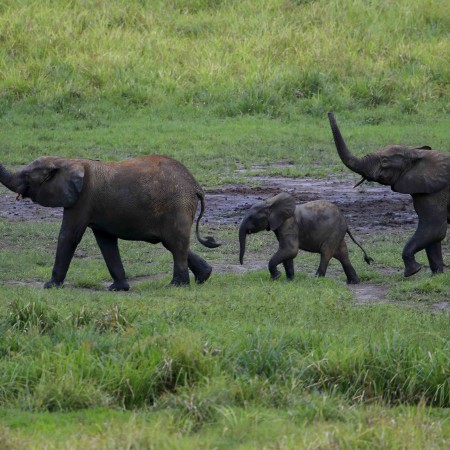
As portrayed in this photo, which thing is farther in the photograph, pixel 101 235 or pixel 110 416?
pixel 101 235

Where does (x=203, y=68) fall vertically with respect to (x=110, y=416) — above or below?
below

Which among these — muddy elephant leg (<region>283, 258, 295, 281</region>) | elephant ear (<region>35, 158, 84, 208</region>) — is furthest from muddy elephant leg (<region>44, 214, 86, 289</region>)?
muddy elephant leg (<region>283, 258, 295, 281</region>)

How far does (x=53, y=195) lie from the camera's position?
11430 millimetres

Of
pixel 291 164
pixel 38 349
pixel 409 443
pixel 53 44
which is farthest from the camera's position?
pixel 53 44

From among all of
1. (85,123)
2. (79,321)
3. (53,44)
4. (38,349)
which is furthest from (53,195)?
(53,44)

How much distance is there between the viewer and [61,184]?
11.4m

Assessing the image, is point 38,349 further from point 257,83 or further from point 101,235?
point 257,83

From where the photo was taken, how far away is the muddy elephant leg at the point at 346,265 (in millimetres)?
11909

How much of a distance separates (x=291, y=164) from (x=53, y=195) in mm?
7737

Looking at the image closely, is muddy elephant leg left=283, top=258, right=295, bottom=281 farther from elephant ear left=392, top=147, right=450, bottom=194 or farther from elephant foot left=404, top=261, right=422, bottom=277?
elephant ear left=392, top=147, right=450, bottom=194

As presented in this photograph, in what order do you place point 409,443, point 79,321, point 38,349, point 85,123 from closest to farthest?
point 409,443 < point 38,349 < point 79,321 < point 85,123

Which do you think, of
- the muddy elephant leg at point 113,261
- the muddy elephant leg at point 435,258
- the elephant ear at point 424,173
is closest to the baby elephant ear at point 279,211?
the elephant ear at point 424,173

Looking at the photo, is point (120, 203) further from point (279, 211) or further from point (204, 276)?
point (279, 211)

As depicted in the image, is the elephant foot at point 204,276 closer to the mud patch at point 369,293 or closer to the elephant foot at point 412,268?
the mud patch at point 369,293
